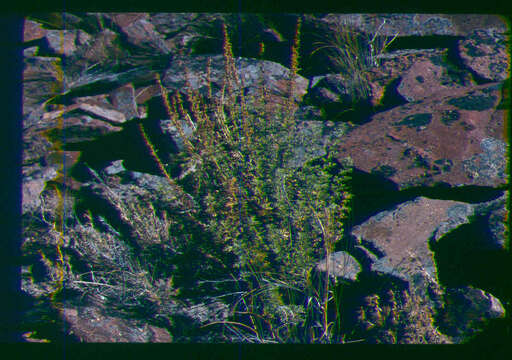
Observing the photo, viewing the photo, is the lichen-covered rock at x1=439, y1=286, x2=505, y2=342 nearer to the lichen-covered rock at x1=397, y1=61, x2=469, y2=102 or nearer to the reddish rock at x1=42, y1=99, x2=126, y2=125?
the lichen-covered rock at x1=397, y1=61, x2=469, y2=102

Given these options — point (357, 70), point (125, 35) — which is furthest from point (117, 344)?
point (357, 70)

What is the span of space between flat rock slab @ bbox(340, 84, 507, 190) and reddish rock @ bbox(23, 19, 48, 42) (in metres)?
2.22

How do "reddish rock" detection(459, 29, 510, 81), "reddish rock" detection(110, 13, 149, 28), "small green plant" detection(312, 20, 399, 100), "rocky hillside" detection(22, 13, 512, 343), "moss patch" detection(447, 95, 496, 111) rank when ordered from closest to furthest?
"rocky hillside" detection(22, 13, 512, 343) → "moss patch" detection(447, 95, 496, 111) → "reddish rock" detection(459, 29, 510, 81) → "small green plant" detection(312, 20, 399, 100) → "reddish rock" detection(110, 13, 149, 28)

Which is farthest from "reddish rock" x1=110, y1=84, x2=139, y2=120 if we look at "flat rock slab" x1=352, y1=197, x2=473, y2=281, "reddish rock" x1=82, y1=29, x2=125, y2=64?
"flat rock slab" x1=352, y1=197, x2=473, y2=281

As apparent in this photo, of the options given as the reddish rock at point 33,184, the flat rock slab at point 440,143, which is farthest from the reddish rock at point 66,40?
the flat rock slab at point 440,143

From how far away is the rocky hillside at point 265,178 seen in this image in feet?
7.30

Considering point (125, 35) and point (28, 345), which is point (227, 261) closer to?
point (28, 345)

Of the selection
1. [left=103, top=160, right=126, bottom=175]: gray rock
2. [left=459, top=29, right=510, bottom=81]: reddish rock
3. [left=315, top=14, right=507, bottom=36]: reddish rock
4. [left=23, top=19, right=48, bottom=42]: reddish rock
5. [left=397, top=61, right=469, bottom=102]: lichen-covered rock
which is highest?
[left=315, top=14, right=507, bottom=36]: reddish rock

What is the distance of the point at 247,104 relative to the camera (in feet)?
8.19

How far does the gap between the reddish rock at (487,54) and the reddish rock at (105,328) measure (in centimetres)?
266

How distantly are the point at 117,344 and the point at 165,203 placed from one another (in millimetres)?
875

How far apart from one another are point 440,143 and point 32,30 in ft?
9.22

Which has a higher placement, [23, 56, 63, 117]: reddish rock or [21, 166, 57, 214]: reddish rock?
[23, 56, 63, 117]: reddish rock

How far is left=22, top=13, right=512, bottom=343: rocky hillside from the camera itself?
7.30ft
